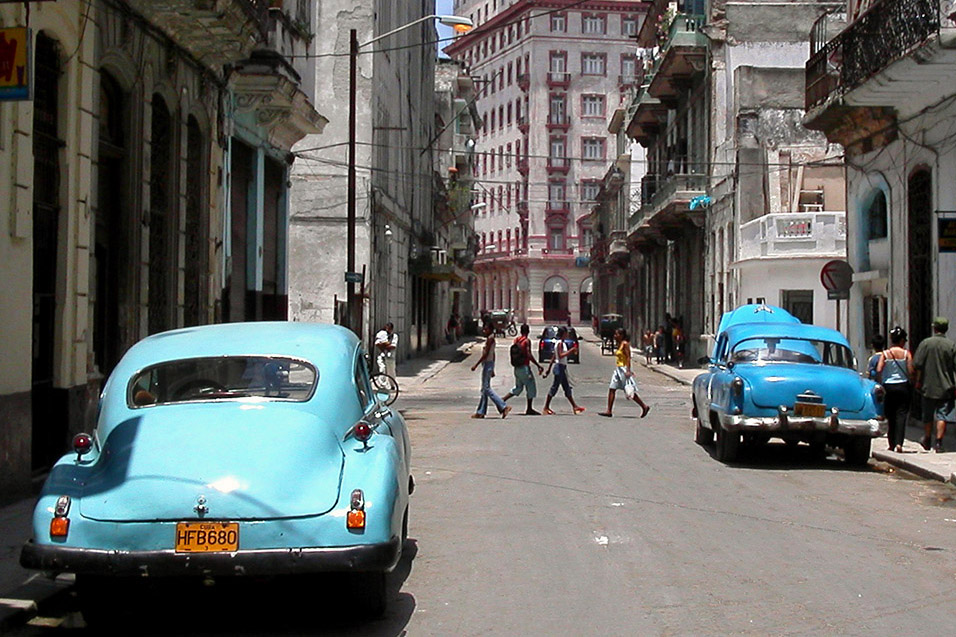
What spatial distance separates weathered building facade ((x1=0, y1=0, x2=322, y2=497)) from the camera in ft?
36.5

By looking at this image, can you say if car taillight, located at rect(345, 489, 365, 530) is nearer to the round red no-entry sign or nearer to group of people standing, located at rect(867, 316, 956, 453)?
group of people standing, located at rect(867, 316, 956, 453)

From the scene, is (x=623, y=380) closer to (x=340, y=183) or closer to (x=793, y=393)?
(x=793, y=393)

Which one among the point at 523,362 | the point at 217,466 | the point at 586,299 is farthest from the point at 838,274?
the point at 586,299

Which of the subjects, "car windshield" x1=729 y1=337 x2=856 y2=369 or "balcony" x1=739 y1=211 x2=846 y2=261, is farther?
"balcony" x1=739 y1=211 x2=846 y2=261

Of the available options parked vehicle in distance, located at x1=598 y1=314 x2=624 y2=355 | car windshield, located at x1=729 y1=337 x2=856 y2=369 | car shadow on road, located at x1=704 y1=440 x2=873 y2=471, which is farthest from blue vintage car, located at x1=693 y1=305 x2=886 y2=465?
parked vehicle in distance, located at x1=598 y1=314 x2=624 y2=355

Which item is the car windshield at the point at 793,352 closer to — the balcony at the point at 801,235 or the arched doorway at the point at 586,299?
the balcony at the point at 801,235

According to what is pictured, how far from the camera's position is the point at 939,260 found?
17891 mm

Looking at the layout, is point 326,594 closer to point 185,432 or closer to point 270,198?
point 185,432

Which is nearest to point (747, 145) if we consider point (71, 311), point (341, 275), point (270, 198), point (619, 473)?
point (341, 275)

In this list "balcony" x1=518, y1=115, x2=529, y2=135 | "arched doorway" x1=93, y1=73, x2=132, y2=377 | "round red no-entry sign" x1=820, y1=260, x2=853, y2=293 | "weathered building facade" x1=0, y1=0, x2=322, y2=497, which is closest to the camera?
"weathered building facade" x1=0, y1=0, x2=322, y2=497

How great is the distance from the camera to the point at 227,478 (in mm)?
6391

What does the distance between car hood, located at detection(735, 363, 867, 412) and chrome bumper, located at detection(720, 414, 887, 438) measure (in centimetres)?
16

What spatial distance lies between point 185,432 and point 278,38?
638 inches

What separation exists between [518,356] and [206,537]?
1513cm
